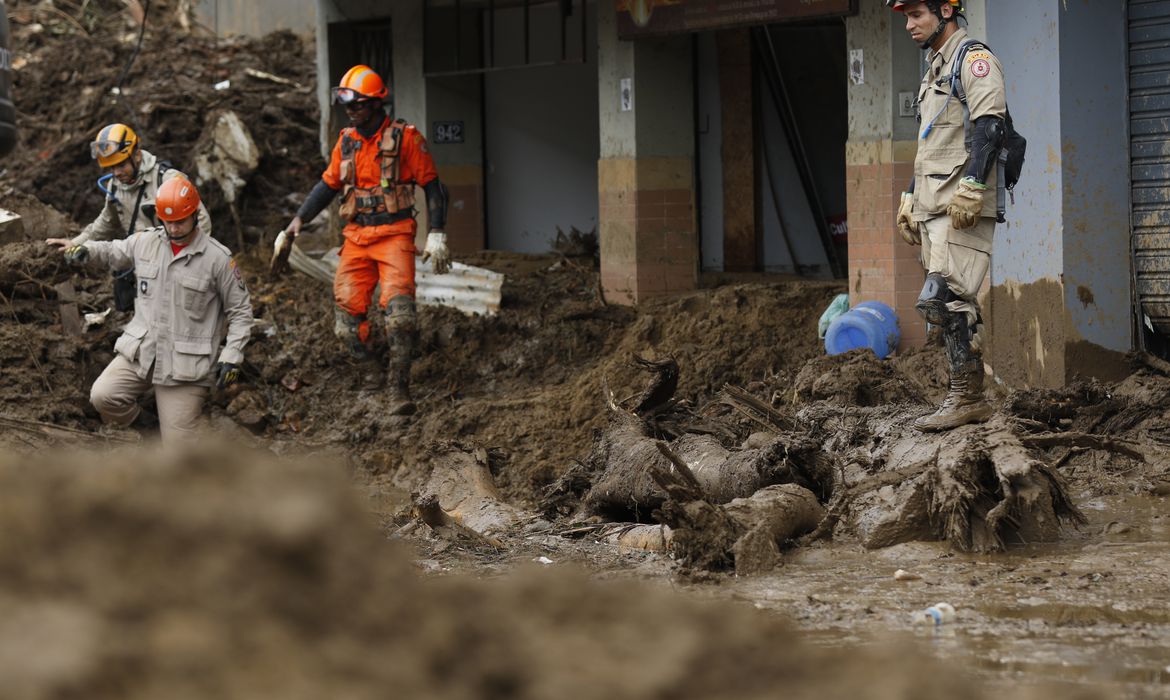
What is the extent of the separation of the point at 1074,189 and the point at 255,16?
47.6 ft

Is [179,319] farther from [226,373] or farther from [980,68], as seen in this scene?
[980,68]

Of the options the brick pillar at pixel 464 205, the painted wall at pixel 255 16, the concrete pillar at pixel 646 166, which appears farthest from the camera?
the painted wall at pixel 255 16

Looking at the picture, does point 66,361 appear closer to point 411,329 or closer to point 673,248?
point 411,329

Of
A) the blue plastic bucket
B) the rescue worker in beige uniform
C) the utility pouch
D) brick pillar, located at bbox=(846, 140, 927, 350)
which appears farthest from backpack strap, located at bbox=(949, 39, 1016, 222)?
the utility pouch

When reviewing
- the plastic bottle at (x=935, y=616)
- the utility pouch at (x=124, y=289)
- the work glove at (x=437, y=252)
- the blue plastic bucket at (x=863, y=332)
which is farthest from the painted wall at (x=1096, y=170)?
the utility pouch at (x=124, y=289)

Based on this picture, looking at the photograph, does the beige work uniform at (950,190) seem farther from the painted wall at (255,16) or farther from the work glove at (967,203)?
the painted wall at (255,16)

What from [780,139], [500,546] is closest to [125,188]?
[500,546]

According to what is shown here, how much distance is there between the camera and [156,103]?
51.1 ft

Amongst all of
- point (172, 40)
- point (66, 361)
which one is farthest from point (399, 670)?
point (172, 40)

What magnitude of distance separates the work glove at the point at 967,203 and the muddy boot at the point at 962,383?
17.8 inches

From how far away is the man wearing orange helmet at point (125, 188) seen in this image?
936cm

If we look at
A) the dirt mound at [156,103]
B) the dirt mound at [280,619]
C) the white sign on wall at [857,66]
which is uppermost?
the dirt mound at [156,103]

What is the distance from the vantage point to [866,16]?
9.46 metres

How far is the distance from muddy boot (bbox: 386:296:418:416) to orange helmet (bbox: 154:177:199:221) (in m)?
2.36
